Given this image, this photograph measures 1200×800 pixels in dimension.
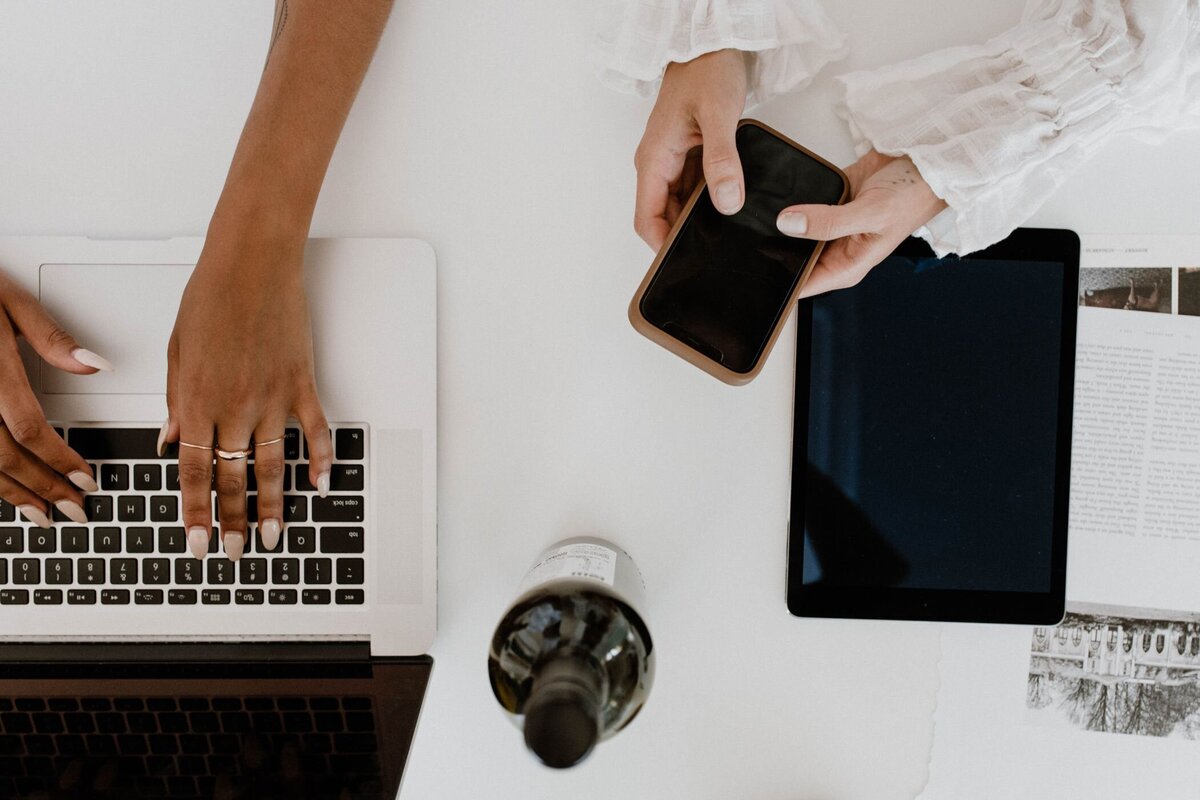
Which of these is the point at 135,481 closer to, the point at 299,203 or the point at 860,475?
the point at 299,203

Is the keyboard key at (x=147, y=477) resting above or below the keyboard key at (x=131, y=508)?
above

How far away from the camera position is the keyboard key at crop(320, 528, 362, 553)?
55 cm

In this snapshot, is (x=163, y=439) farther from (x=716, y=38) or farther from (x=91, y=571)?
(x=716, y=38)

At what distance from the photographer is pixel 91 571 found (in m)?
0.54

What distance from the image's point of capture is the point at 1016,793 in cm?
60

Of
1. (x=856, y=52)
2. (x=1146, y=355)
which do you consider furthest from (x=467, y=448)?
(x=1146, y=355)

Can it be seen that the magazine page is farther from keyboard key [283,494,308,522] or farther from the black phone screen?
keyboard key [283,494,308,522]

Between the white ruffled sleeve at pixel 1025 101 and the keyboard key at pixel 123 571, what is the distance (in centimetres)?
62

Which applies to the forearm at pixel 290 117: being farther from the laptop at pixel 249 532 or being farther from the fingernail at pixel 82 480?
the fingernail at pixel 82 480

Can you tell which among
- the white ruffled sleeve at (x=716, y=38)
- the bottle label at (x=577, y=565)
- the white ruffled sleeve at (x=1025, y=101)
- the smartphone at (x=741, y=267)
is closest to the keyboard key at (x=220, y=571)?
the bottle label at (x=577, y=565)

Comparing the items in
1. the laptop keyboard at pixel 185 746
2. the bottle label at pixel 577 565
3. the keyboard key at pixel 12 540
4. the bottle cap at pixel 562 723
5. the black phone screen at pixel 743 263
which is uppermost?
the black phone screen at pixel 743 263

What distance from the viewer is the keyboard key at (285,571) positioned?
0.55 metres

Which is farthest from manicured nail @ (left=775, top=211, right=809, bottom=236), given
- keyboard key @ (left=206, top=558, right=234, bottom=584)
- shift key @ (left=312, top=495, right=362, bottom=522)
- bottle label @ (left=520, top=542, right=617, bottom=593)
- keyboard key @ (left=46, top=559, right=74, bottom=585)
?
keyboard key @ (left=46, top=559, right=74, bottom=585)

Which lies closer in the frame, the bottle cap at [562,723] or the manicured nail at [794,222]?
the bottle cap at [562,723]
